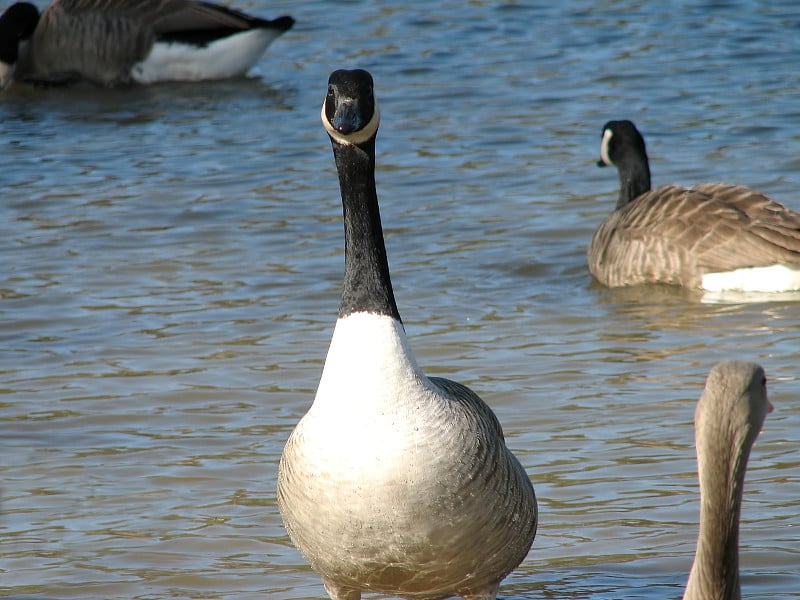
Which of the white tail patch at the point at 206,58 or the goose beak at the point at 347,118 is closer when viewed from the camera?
the goose beak at the point at 347,118

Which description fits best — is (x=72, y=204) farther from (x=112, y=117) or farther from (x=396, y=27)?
(x=396, y=27)

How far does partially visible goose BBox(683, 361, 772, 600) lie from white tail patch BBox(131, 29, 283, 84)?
13729mm

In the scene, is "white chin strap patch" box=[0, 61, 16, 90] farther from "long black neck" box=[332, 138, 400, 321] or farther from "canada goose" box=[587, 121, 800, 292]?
"long black neck" box=[332, 138, 400, 321]

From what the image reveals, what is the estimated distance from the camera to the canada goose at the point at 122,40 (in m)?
17.1

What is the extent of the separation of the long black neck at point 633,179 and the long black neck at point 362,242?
230 inches

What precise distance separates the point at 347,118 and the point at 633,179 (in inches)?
244

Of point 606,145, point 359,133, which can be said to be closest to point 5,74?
point 606,145

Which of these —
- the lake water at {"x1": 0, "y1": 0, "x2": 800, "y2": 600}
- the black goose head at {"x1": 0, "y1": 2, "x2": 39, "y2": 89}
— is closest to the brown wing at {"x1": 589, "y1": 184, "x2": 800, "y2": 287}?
the lake water at {"x1": 0, "y1": 0, "x2": 800, "y2": 600}

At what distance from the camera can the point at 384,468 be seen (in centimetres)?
452

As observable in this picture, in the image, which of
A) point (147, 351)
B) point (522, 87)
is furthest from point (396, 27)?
point (147, 351)

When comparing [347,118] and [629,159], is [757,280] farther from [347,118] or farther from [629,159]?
[347,118]

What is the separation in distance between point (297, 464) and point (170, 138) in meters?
10.2

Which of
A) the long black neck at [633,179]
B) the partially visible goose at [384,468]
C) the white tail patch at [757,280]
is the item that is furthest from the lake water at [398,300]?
the partially visible goose at [384,468]

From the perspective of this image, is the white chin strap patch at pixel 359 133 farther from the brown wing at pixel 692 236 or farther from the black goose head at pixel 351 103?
the brown wing at pixel 692 236
